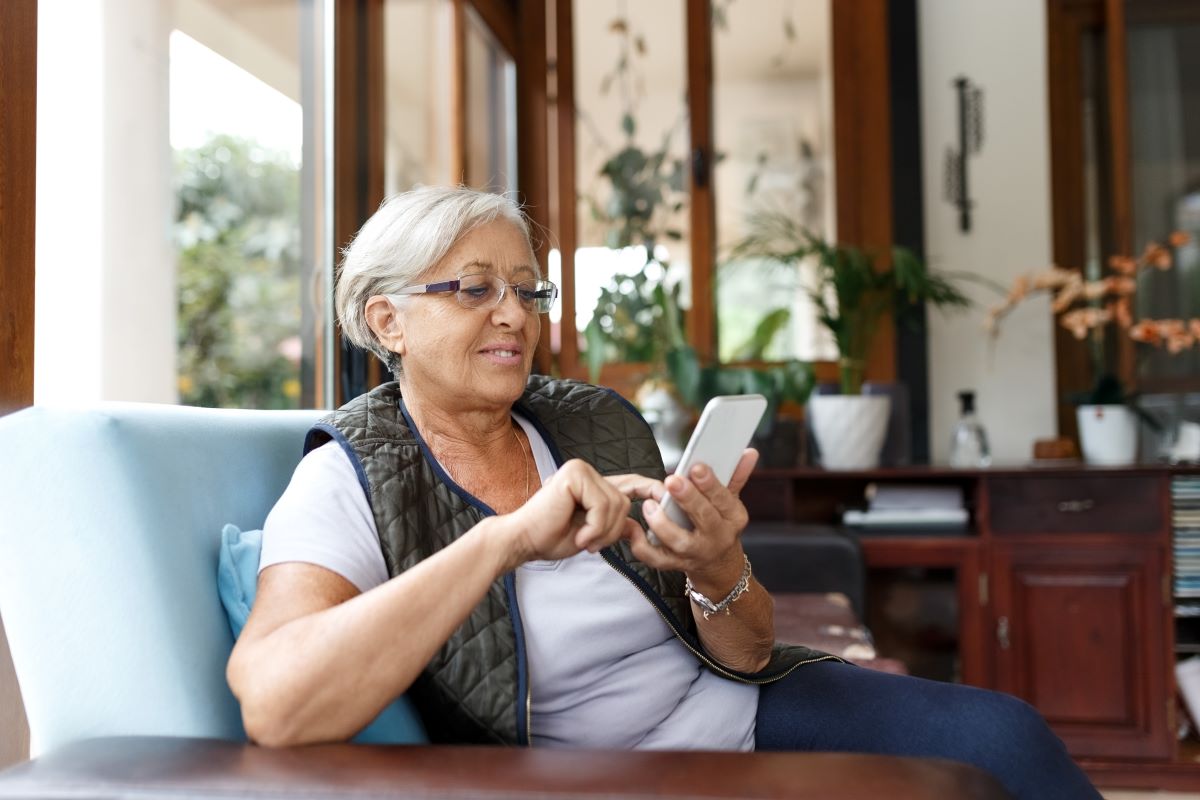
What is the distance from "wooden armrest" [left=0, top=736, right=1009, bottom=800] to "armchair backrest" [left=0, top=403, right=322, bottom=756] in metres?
0.11

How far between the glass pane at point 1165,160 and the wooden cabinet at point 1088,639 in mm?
835

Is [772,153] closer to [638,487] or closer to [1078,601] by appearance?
[1078,601]

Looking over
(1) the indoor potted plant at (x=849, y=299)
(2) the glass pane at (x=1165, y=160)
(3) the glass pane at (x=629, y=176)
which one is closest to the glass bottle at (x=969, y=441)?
(1) the indoor potted plant at (x=849, y=299)

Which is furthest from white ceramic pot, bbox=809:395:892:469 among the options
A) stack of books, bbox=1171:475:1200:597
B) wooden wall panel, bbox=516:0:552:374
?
wooden wall panel, bbox=516:0:552:374

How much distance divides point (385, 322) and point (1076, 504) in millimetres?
2179

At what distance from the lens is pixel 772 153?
12.2 feet

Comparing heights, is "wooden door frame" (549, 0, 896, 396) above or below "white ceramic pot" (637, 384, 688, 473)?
above

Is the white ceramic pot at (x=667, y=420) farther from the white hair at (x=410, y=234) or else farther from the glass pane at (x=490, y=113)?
the white hair at (x=410, y=234)

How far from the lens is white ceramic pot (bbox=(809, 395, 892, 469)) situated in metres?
3.19

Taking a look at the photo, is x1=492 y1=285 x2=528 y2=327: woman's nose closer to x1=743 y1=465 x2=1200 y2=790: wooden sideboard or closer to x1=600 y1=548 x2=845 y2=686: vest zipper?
x1=600 y1=548 x2=845 y2=686: vest zipper

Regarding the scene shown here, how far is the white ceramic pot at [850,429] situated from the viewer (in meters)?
3.19

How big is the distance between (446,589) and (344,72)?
75.0 inches

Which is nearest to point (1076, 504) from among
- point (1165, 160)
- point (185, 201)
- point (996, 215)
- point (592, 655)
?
point (996, 215)

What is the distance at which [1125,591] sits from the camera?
294 centimetres
